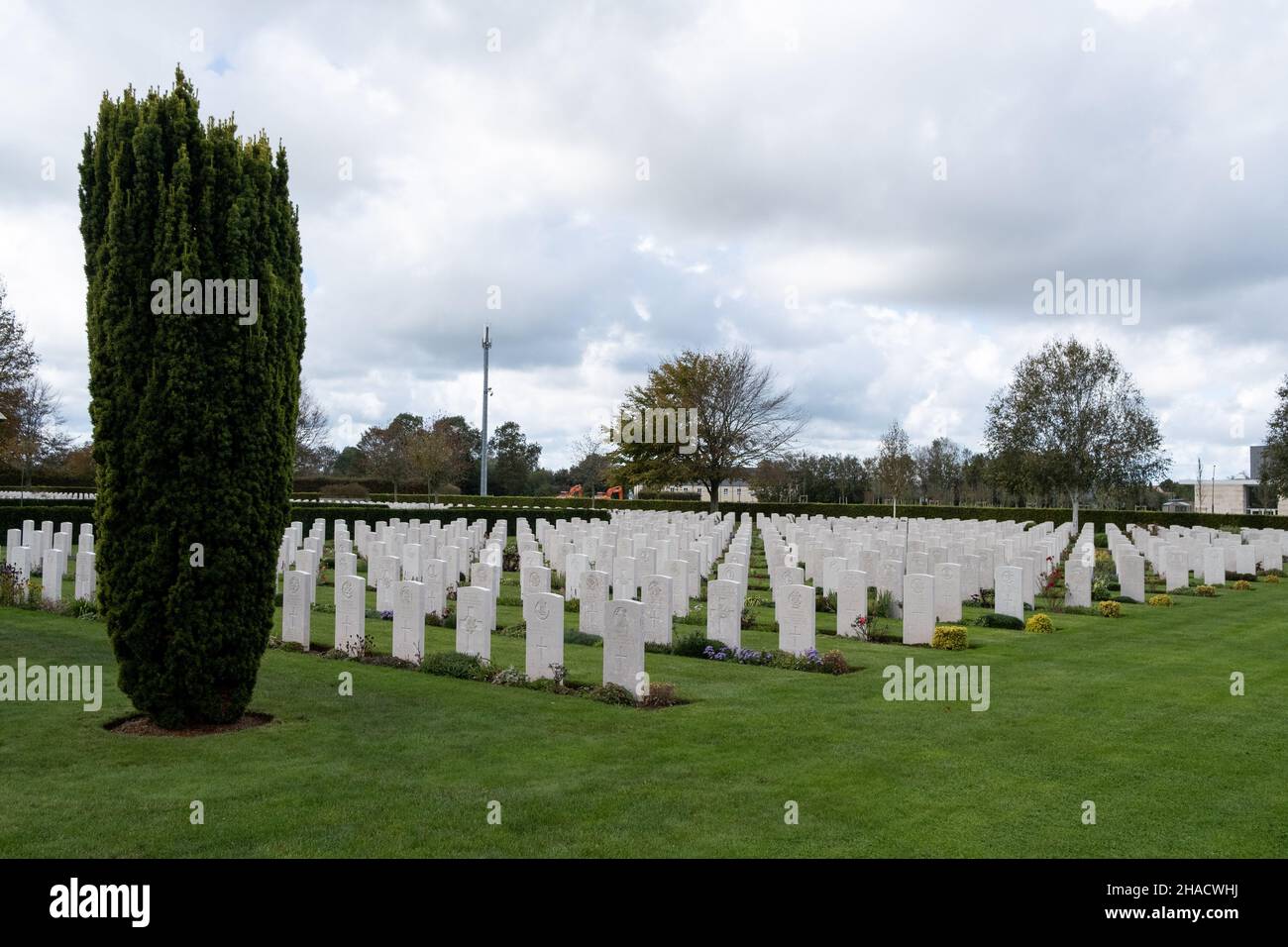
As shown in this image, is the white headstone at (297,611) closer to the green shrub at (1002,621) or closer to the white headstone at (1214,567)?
the green shrub at (1002,621)

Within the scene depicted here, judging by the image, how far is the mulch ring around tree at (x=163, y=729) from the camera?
765 centimetres

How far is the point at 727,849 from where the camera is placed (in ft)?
17.3

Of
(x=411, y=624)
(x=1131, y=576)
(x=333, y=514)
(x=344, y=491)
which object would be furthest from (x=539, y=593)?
(x=344, y=491)

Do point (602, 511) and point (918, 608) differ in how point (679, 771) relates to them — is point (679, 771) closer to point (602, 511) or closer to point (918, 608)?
point (918, 608)

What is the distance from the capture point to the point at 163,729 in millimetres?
7715

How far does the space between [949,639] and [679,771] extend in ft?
22.4

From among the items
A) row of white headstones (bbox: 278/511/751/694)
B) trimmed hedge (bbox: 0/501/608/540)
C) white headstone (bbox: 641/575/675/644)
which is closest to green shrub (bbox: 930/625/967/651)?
row of white headstones (bbox: 278/511/751/694)

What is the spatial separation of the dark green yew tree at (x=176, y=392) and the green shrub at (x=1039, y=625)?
35.7 feet

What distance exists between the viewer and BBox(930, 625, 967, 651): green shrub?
12469 mm

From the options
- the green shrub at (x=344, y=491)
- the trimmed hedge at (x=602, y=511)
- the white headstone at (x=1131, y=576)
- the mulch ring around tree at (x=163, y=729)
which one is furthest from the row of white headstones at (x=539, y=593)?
the green shrub at (x=344, y=491)
